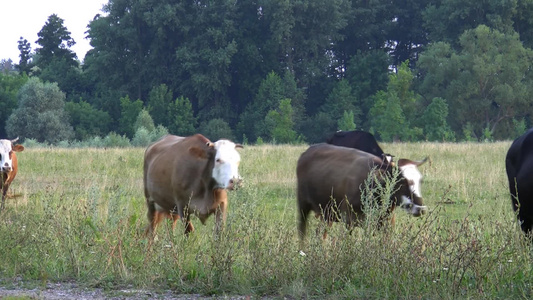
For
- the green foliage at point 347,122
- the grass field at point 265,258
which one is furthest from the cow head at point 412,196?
the green foliage at point 347,122

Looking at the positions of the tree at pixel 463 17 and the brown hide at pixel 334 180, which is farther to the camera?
the tree at pixel 463 17

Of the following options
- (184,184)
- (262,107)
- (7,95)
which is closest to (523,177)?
(184,184)

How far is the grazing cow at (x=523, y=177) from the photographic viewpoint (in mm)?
10094

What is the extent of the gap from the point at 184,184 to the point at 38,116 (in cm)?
5510

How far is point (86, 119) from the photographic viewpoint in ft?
230

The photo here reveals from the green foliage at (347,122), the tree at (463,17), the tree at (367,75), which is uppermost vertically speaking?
the tree at (463,17)

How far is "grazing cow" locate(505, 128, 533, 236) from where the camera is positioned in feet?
33.1

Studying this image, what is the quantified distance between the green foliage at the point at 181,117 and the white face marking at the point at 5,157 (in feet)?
165

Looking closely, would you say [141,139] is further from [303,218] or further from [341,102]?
[303,218]

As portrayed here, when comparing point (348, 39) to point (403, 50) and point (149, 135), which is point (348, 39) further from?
point (149, 135)

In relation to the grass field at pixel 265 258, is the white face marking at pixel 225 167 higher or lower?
higher

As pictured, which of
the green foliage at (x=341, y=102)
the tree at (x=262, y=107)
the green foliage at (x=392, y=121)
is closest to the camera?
the green foliage at (x=392, y=121)

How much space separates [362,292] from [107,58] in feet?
215

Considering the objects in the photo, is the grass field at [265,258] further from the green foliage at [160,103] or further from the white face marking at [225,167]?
the green foliage at [160,103]
